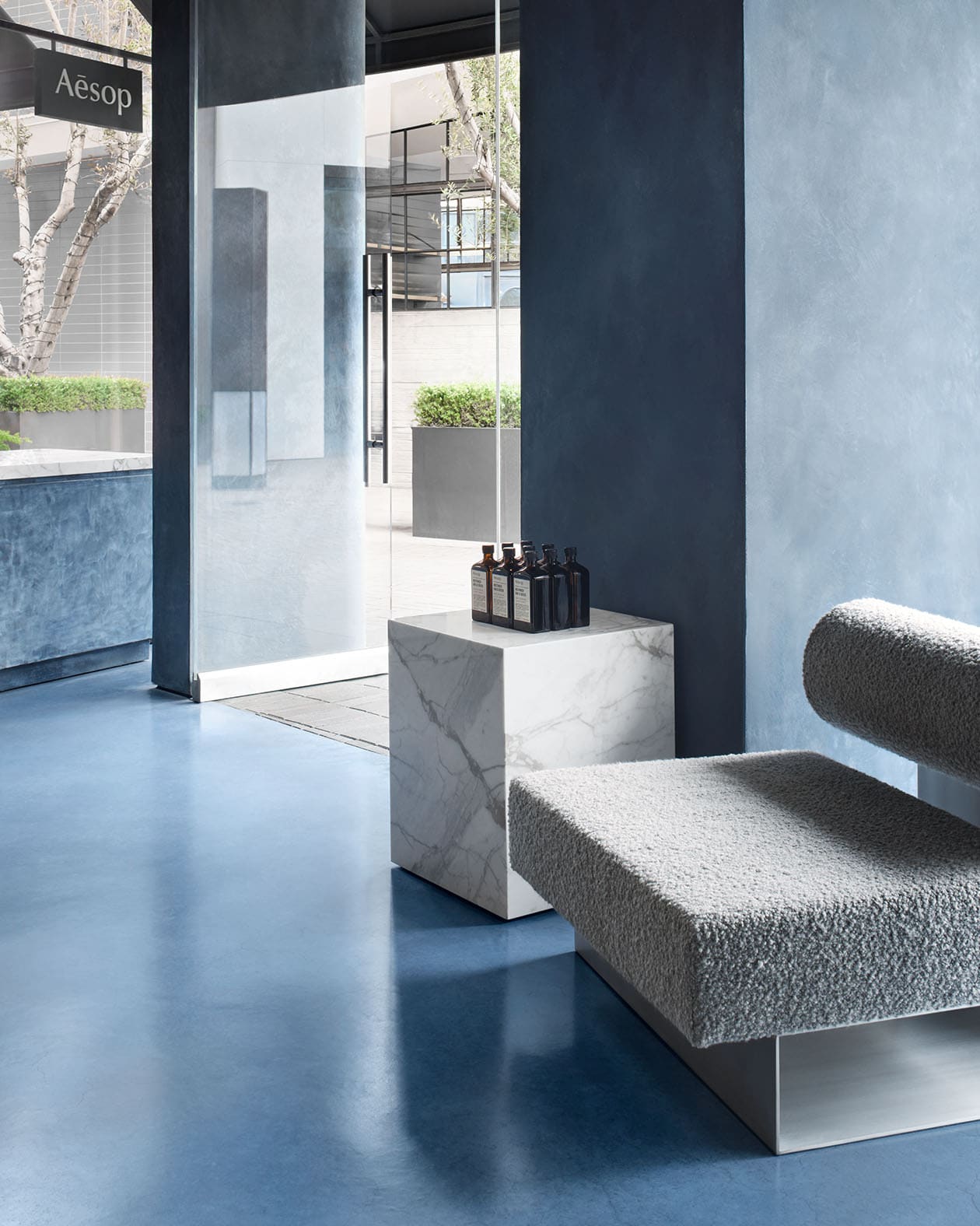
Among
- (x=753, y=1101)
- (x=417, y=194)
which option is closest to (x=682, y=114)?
(x=753, y=1101)

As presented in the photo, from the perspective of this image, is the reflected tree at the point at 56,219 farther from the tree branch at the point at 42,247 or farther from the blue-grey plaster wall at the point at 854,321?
the blue-grey plaster wall at the point at 854,321

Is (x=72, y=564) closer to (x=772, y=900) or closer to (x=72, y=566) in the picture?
(x=72, y=566)

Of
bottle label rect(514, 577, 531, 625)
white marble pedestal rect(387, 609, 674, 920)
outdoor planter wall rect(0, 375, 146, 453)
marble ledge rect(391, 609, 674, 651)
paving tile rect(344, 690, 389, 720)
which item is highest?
outdoor planter wall rect(0, 375, 146, 453)

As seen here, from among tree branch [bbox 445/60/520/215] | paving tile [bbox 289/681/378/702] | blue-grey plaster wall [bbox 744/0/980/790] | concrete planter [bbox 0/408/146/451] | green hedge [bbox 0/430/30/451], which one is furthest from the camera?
concrete planter [bbox 0/408/146/451]

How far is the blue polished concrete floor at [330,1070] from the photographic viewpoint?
2.03 m

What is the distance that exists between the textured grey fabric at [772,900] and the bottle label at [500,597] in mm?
814

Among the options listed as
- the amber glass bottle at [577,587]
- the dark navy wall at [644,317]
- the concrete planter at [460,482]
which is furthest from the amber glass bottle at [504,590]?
the concrete planter at [460,482]

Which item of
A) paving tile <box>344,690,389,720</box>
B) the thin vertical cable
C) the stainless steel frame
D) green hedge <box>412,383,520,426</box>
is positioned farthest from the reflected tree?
the stainless steel frame

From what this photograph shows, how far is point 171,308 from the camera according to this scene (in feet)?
18.0

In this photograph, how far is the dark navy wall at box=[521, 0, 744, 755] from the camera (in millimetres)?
3084

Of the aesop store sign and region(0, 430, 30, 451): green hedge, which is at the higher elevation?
the aesop store sign

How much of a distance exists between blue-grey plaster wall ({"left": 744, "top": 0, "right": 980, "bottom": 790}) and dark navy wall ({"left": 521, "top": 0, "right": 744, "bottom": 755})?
0.23 feet

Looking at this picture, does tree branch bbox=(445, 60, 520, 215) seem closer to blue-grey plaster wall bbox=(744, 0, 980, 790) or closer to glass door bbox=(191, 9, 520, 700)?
glass door bbox=(191, 9, 520, 700)

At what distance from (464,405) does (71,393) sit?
6.15 feet
